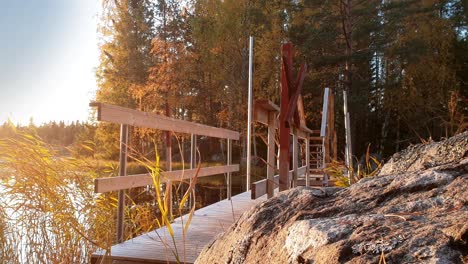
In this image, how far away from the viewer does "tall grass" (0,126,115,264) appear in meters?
2.84

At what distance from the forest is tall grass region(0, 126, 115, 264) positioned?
49.7 feet

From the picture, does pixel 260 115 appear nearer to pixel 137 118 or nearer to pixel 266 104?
pixel 266 104

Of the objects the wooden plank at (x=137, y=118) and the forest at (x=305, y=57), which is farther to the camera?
the forest at (x=305, y=57)

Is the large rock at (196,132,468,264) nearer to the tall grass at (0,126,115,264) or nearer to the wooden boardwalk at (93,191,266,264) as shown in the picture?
the wooden boardwalk at (93,191,266,264)

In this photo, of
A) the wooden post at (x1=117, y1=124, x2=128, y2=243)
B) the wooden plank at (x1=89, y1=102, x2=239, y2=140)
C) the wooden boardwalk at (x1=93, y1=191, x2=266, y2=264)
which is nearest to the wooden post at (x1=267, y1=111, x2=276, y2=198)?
the wooden boardwalk at (x1=93, y1=191, x2=266, y2=264)

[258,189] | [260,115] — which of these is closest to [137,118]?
[258,189]

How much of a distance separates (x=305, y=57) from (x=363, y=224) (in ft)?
59.6

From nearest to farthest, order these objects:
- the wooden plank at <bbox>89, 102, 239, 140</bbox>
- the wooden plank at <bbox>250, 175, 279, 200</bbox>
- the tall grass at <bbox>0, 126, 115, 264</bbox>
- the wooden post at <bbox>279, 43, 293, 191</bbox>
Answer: the wooden plank at <bbox>89, 102, 239, 140</bbox> < the tall grass at <bbox>0, 126, 115, 264</bbox> < the wooden plank at <bbox>250, 175, 279, 200</bbox> < the wooden post at <bbox>279, 43, 293, 191</bbox>

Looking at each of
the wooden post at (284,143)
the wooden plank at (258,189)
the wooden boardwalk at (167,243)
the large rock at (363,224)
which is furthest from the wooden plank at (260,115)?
the large rock at (363,224)

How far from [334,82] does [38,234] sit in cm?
1725

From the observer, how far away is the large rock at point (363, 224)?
2.56 feet

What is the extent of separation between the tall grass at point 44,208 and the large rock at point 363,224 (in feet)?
5.73

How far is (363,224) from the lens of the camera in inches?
35.2

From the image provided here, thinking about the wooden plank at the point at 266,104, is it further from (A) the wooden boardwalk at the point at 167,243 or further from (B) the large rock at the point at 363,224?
(B) the large rock at the point at 363,224
